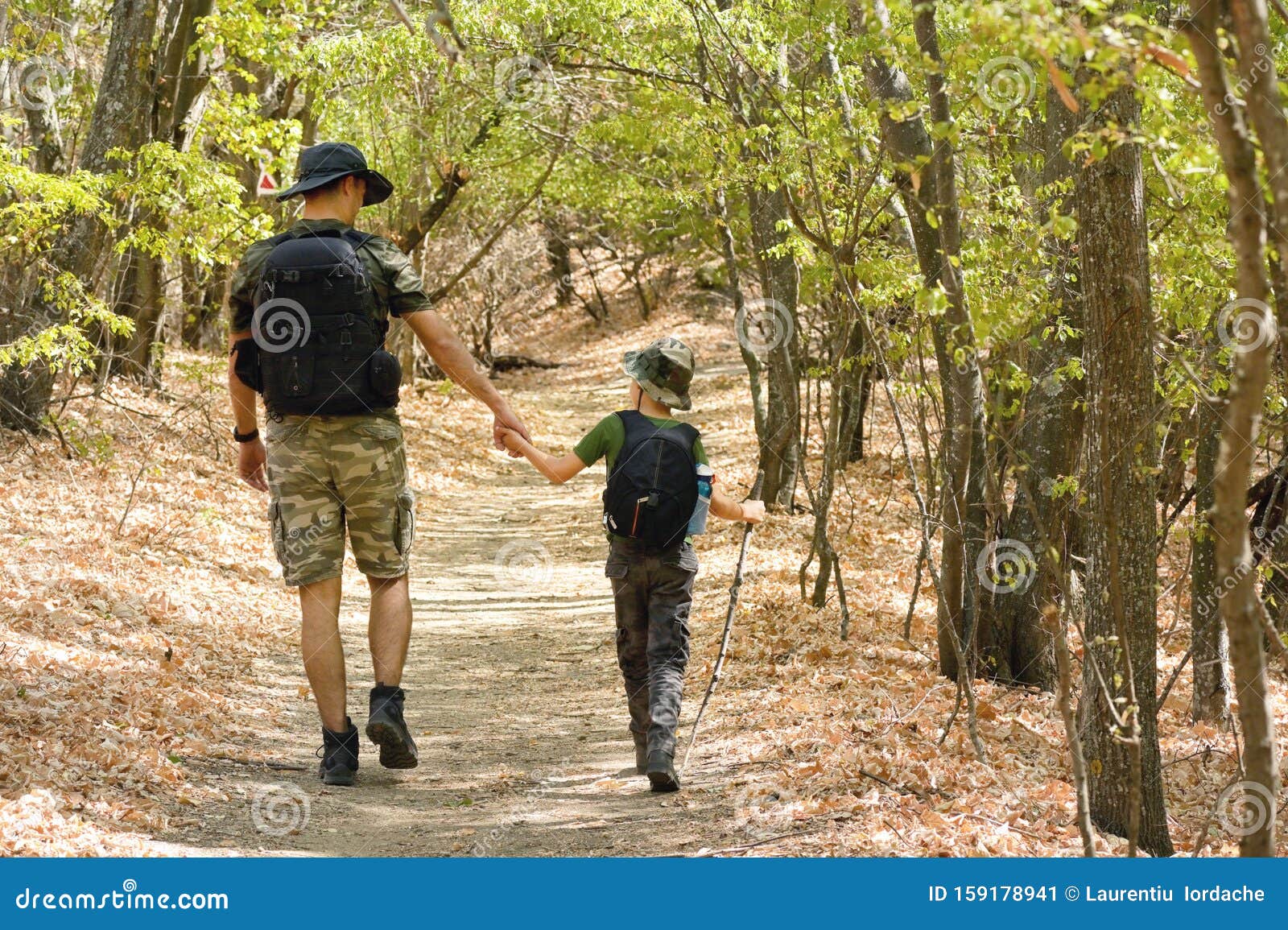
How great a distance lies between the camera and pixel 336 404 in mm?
4859

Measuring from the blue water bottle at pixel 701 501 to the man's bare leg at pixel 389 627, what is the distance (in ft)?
3.91

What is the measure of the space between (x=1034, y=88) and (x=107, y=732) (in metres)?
5.19

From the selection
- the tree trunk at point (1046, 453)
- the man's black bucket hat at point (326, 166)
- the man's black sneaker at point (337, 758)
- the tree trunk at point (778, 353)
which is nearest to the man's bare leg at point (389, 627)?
the man's black sneaker at point (337, 758)

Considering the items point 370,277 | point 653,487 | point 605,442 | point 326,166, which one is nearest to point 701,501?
point 653,487

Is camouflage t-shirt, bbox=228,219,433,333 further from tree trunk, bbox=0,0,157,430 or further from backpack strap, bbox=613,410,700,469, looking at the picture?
tree trunk, bbox=0,0,157,430

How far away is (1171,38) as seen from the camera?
3742 millimetres

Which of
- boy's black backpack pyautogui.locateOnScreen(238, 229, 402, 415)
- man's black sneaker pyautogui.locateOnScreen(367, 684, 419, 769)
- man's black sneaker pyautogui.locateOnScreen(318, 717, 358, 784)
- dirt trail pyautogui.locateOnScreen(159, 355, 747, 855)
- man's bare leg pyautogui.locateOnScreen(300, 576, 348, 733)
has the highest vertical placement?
boy's black backpack pyautogui.locateOnScreen(238, 229, 402, 415)

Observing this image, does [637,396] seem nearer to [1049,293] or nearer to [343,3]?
[1049,293]

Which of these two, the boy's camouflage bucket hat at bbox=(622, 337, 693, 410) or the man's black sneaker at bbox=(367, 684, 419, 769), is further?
the boy's camouflage bucket hat at bbox=(622, 337, 693, 410)

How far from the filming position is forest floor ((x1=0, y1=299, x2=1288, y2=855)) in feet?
15.1

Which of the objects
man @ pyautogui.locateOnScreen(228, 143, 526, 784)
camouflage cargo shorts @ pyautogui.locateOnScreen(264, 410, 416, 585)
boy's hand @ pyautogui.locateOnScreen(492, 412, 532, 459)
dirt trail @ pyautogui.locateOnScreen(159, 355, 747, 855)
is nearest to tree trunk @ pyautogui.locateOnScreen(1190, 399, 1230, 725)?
dirt trail @ pyautogui.locateOnScreen(159, 355, 747, 855)

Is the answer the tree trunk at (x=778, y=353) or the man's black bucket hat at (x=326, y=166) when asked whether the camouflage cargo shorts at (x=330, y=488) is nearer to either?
the man's black bucket hat at (x=326, y=166)

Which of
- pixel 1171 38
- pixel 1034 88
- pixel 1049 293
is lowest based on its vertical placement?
pixel 1049 293
